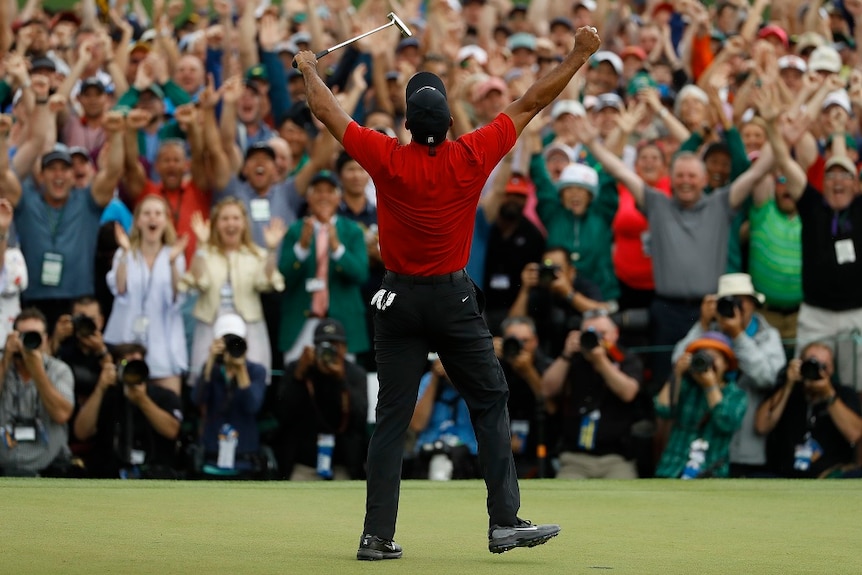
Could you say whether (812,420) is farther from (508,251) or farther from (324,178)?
(324,178)

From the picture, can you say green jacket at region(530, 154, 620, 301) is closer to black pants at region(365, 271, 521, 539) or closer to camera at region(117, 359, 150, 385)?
camera at region(117, 359, 150, 385)

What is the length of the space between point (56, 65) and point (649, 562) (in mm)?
10277

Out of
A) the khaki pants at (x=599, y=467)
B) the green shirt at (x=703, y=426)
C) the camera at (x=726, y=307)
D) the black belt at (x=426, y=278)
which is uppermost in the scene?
the camera at (x=726, y=307)

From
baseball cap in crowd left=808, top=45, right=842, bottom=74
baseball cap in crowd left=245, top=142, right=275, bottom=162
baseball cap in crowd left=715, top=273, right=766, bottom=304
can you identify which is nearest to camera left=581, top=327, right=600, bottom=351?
baseball cap in crowd left=715, top=273, right=766, bottom=304

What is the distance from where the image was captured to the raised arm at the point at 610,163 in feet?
44.0

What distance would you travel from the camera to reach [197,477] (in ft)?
38.8

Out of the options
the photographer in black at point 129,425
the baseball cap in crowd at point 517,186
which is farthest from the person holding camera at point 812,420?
the photographer in black at point 129,425

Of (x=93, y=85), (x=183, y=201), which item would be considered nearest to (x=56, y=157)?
(x=183, y=201)

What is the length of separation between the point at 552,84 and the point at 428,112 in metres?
0.63

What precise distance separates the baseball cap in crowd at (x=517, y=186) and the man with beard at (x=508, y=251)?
1 centimetres

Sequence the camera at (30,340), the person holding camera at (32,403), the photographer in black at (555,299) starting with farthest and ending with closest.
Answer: the photographer in black at (555,299)
the person holding camera at (32,403)
the camera at (30,340)

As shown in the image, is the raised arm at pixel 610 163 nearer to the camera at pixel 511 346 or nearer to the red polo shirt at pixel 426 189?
the camera at pixel 511 346

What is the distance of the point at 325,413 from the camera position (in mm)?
12164

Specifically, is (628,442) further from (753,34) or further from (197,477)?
(753,34)
